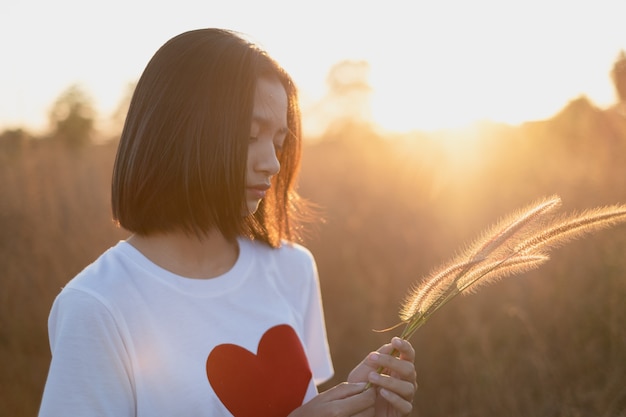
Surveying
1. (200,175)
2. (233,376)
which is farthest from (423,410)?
(200,175)

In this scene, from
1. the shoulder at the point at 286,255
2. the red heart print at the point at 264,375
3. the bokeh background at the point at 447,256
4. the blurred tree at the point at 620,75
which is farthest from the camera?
the bokeh background at the point at 447,256

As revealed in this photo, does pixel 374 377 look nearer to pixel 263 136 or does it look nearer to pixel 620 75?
pixel 263 136

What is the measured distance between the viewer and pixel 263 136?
4.83 feet

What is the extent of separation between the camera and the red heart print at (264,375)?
1372 millimetres

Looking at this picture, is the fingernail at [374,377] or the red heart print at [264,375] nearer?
the fingernail at [374,377]

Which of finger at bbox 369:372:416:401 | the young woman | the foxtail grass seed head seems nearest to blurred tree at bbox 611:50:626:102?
the foxtail grass seed head

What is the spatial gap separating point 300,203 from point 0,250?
11.6 feet

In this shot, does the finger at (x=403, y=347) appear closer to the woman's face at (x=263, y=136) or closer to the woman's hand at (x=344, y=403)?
the woman's hand at (x=344, y=403)

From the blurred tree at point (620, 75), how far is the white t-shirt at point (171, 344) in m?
1.46

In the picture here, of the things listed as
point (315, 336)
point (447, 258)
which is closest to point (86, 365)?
point (315, 336)

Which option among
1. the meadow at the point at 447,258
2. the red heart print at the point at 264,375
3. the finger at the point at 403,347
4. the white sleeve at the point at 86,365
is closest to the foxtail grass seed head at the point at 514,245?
the finger at the point at 403,347

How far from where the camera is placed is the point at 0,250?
177 inches

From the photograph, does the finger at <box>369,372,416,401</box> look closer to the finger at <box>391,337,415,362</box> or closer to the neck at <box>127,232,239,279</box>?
the finger at <box>391,337,415,362</box>

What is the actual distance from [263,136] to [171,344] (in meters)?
0.57
